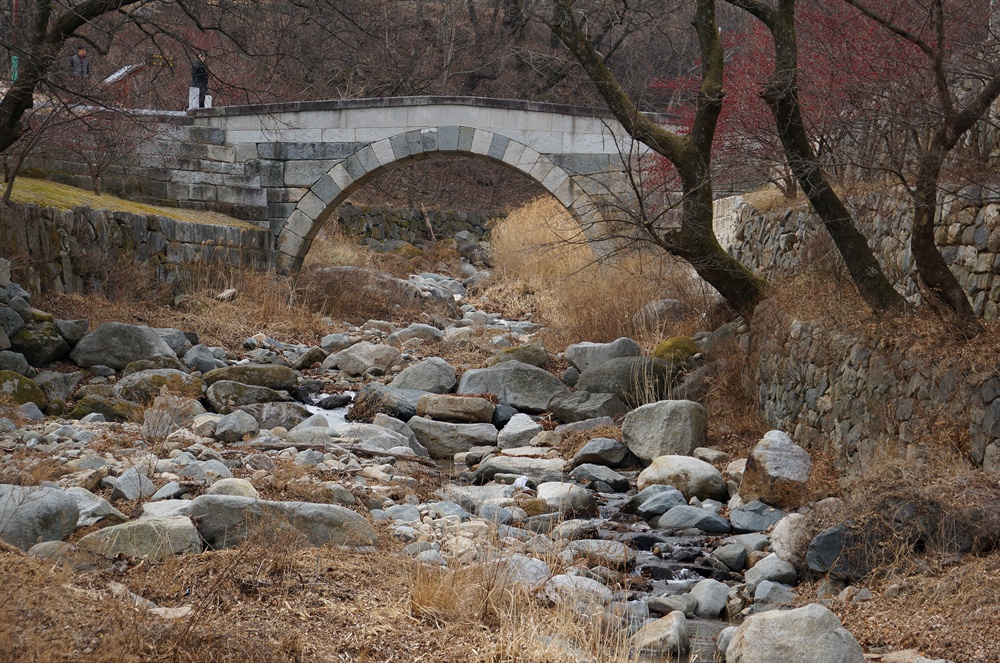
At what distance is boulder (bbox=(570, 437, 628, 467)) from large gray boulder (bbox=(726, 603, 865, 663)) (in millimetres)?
3603

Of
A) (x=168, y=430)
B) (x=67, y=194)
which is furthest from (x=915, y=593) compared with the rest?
(x=67, y=194)

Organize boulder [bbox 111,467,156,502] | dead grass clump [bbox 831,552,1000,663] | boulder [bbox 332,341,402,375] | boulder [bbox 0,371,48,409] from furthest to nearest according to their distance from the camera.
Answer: boulder [bbox 332,341,402,375]
boulder [bbox 0,371,48,409]
boulder [bbox 111,467,156,502]
dead grass clump [bbox 831,552,1000,663]

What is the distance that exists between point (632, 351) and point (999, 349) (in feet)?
15.7

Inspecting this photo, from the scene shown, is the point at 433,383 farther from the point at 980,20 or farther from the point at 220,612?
the point at 220,612

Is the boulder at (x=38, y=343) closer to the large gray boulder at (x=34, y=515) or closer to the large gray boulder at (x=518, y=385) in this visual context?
the large gray boulder at (x=518, y=385)

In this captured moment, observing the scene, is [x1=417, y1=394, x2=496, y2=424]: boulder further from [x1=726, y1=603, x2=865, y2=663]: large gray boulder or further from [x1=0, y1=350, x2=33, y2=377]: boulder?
[x1=726, y1=603, x2=865, y2=663]: large gray boulder

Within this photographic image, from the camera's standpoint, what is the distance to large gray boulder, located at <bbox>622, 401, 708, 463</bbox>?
741 cm

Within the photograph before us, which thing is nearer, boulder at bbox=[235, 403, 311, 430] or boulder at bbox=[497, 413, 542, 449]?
boulder at bbox=[235, 403, 311, 430]

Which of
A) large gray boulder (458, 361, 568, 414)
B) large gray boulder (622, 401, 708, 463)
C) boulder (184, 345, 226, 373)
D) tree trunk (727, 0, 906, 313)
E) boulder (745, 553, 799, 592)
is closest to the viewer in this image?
boulder (745, 553, 799, 592)

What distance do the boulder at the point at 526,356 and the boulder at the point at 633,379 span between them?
133 centimetres

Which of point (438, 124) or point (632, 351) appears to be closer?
point (632, 351)

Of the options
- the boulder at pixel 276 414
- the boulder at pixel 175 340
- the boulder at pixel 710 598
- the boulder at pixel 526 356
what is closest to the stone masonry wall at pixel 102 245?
the boulder at pixel 175 340

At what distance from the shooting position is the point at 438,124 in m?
13.7

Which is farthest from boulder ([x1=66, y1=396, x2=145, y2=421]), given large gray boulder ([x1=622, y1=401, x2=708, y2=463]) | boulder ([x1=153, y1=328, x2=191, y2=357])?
large gray boulder ([x1=622, y1=401, x2=708, y2=463])
